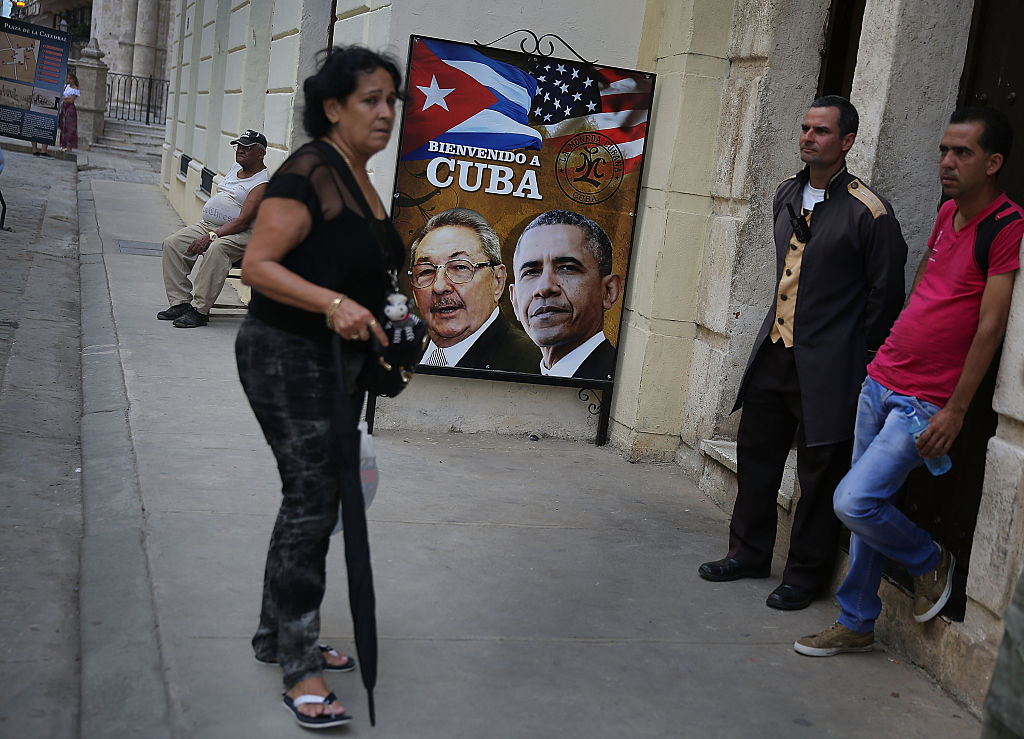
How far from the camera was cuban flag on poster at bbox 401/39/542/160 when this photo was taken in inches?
238

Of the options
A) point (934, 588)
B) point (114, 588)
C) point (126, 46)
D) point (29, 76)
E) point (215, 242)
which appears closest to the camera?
point (934, 588)

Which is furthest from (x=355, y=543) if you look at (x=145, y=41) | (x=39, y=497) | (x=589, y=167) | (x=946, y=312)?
(x=145, y=41)

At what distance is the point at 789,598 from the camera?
4.50 meters

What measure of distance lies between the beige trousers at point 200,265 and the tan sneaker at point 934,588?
6435mm

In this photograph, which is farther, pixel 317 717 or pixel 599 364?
pixel 599 364

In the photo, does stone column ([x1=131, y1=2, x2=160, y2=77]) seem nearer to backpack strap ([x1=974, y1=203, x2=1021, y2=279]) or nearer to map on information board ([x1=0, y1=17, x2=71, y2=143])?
map on information board ([x1=0, y1=17, x2=71, y2=143])

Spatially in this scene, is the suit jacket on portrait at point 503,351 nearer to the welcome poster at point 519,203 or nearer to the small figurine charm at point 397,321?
the welcome poster at point 519,203

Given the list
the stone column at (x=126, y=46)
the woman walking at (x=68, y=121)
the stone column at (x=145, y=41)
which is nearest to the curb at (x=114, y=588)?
the woman walking at (x=68, y=121)

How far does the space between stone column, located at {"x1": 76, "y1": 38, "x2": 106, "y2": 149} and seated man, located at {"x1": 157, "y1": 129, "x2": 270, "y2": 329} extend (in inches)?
921

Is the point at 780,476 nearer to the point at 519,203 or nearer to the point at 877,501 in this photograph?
the point at 877,501

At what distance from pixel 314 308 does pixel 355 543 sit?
0.65 meters

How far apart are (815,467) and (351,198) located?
229 centimetres

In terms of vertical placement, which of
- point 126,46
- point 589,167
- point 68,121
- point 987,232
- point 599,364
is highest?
point 126,46

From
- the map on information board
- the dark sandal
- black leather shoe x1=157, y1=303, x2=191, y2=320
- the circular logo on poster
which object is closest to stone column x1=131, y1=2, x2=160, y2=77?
the map on information board
